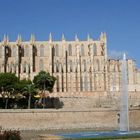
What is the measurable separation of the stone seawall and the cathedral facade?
22914mm

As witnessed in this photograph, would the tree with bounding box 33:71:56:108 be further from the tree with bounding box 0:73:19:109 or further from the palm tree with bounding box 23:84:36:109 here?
the tree with bounding box 0:73:19:109

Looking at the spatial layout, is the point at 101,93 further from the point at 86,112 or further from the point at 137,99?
the point at 86,112

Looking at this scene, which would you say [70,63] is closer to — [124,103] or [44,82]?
[44,82]

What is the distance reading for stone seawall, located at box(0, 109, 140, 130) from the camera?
6028 centimetres

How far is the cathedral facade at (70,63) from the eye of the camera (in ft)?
297

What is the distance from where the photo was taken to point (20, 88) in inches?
2781

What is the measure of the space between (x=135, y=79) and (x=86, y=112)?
37.3 meters

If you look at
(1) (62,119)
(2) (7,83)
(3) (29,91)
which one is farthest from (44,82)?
(1) (62,119)

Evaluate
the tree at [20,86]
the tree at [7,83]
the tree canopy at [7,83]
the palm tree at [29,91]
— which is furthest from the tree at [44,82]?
the tree canopy at [7,83]

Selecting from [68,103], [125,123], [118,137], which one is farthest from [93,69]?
[118,137]

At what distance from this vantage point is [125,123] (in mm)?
50750

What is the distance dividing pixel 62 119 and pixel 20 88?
1108 centimetres

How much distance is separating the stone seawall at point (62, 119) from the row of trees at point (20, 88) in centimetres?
944

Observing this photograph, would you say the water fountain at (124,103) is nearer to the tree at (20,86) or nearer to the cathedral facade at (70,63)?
the tree at (20,86)
